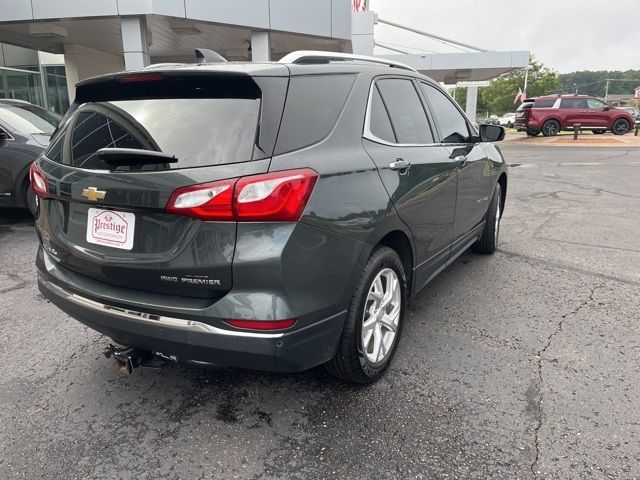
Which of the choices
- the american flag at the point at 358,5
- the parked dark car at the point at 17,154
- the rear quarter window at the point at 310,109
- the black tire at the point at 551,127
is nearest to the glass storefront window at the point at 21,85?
the american flag at the point at 358,5

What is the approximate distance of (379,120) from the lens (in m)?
2.95

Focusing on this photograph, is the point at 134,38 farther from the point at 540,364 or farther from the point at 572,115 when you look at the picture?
the point at 572,115

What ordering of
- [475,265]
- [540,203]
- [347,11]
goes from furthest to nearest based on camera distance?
Answer: [347,11]
[540,203]
[475,265]

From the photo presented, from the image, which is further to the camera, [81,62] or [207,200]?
[81,62]

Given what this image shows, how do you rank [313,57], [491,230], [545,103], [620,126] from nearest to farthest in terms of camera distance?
1. [313,57]
2. [491,230]
3. [545,103]
4. [620,126]

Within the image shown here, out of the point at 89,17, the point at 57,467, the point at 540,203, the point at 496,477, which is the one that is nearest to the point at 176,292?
the point at 57,467

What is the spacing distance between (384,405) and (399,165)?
1351 mm

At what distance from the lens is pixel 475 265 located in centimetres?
510

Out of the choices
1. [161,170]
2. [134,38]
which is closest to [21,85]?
[134,38]

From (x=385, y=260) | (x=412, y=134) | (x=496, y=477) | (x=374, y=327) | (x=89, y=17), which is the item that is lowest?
(x=496, y=477)

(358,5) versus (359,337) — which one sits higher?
(358,5)

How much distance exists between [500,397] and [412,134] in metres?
1.71

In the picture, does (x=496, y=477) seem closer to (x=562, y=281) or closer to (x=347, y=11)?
(x=562, y=281)

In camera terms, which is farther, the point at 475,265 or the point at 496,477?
the point at 475,265
